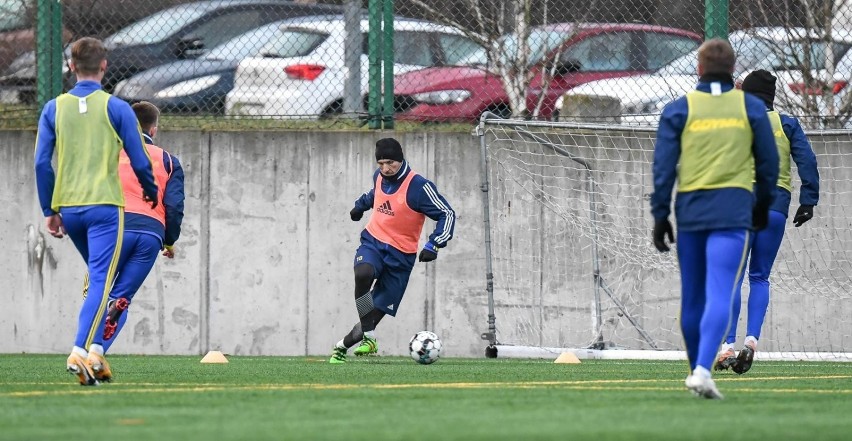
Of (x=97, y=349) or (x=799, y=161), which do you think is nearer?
(x=97, y=349)

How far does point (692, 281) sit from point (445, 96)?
7131 millimetres

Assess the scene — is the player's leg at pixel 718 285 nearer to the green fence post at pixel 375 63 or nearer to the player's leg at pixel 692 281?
the player's leg at pixel 692 281

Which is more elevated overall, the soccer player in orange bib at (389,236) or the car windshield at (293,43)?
the car windshield at (293,43)

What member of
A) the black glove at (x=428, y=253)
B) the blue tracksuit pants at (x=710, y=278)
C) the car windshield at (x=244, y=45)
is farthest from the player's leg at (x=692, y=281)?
the car windshield at (x=244, y=45)

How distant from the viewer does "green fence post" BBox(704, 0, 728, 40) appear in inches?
543

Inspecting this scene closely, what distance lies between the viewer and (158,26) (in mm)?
14492

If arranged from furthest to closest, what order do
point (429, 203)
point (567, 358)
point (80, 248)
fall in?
point (567, 358), point (429, 203), point (80, 248)

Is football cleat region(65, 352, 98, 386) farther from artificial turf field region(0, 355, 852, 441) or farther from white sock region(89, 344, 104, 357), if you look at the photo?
white sock region(89, 344, 104, 357)

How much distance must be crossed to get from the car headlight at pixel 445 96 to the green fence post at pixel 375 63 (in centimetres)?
43

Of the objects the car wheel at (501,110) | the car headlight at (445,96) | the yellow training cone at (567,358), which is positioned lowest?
the yellow training cone at (567,358)

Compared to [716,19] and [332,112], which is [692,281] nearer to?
[716,19]

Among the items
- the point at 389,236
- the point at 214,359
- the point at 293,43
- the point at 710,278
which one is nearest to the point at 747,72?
the point at 389,236


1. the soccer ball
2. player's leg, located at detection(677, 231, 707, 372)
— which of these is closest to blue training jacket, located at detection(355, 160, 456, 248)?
the soccer ball

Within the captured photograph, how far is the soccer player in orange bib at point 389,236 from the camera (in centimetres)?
1187
